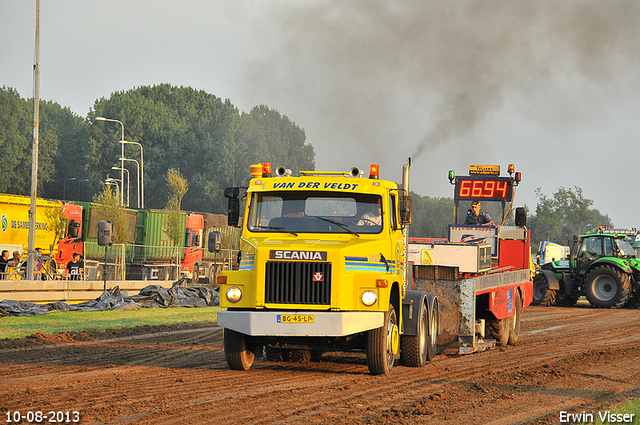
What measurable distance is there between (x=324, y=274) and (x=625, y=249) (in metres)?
21.8

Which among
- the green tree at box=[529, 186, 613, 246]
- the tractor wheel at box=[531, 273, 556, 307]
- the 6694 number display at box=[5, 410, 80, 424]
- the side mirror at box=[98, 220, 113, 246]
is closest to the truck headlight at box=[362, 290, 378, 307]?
the 6694 number display at box=[5, 410, 80, 424]

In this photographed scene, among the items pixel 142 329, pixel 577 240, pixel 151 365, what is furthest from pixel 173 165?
pixel 151 365

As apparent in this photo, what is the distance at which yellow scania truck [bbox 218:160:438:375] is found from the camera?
9641mm

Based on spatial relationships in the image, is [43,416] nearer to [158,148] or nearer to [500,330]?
[500,330]

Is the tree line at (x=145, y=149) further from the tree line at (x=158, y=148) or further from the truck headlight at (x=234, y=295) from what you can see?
the truck headlight at (x=234, y=295)

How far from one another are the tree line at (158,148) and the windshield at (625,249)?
4739 centimetres

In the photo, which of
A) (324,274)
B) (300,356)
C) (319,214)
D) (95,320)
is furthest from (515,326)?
(95,320)

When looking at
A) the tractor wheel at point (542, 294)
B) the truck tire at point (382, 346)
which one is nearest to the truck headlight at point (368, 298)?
the truck tire at point (382, 346)

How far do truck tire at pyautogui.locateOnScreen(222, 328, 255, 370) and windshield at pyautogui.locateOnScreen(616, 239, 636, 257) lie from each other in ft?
70.3

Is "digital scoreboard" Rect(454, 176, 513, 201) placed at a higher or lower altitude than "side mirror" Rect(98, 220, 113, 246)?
higher

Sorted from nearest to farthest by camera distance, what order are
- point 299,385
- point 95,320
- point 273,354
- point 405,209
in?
point 299,385 < point 405,209 < point 273,354 < point 95,320

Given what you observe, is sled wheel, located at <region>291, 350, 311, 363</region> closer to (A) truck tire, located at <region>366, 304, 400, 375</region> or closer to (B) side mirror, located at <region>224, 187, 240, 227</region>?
(A) truck tire, located at <region>366, 304, 400, 375</region>

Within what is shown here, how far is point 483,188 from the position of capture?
1773 centimetres

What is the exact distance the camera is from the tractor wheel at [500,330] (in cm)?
1436
